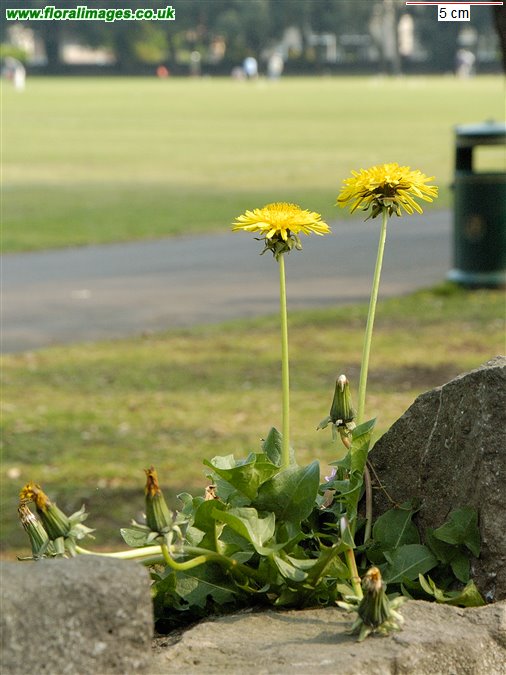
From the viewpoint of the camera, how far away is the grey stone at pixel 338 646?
1865 millimetres

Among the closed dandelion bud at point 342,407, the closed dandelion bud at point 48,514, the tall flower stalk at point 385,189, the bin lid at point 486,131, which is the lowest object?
the closed dandelion bud at point 48,514

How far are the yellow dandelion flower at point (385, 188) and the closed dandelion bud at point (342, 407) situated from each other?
13.3 inches

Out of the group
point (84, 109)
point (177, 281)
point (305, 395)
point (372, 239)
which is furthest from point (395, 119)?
point (305, 395)

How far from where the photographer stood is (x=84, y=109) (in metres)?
47.7

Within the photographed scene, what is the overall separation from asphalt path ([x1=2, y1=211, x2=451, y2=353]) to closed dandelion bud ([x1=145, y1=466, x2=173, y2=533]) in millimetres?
7315

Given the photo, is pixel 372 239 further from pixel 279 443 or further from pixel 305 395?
pixel 279 443

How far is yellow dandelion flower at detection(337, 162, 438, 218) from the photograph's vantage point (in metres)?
2.23

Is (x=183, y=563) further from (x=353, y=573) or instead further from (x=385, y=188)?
(x=385, y=188)

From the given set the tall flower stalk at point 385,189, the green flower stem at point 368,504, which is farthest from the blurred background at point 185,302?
the green flower stem at point 368,504

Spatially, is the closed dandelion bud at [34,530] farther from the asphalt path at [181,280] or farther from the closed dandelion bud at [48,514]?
the asphalt path at [181,280]

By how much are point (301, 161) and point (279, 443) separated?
2349 cm

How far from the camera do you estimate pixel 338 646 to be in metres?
1.93

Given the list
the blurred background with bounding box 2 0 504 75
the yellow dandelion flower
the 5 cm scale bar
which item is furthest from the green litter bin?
the blurred background with bounding box 2 0 504 75

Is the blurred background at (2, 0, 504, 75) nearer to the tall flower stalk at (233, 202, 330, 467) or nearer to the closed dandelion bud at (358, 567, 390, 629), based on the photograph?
the tall flower stalk at (233, 202, 330, 467)
